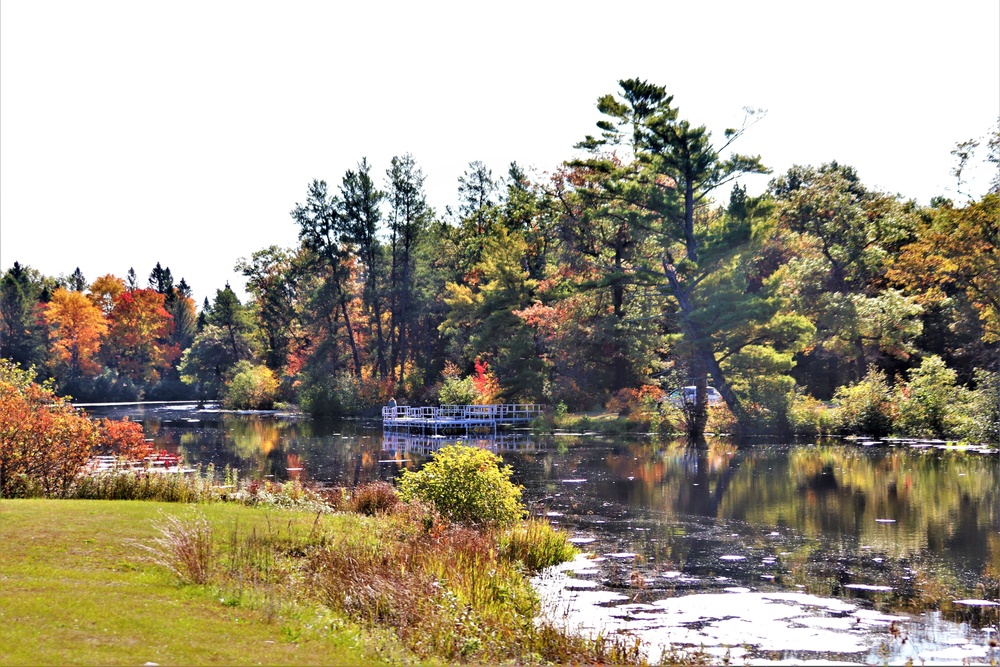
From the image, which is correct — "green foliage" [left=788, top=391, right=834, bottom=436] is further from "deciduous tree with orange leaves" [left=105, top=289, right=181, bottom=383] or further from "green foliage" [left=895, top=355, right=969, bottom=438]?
"deciduous tree with orange leaves" [left=105, top=289, right=181, bottom=383]

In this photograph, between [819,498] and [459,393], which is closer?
[819,498]

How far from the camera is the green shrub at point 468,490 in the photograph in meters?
18.1

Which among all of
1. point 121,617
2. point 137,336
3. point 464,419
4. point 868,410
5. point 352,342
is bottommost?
point 121,617

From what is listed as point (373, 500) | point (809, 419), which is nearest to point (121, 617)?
point (373, 500)

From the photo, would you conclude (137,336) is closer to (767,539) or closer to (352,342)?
(352,342)

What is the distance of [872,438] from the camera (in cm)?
4353

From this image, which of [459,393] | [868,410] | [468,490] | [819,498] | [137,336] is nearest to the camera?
[468,490]

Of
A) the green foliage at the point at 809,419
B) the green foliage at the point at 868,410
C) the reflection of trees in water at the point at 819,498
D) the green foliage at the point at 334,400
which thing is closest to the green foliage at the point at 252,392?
the green foliage at the point at 334,400

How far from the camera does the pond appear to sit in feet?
41.0

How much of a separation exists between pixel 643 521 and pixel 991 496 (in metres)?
9.75

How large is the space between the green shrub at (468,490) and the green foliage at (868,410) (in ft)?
102

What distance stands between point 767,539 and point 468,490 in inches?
252

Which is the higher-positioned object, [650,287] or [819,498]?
[650,287]

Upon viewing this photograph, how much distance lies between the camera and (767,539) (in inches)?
770
